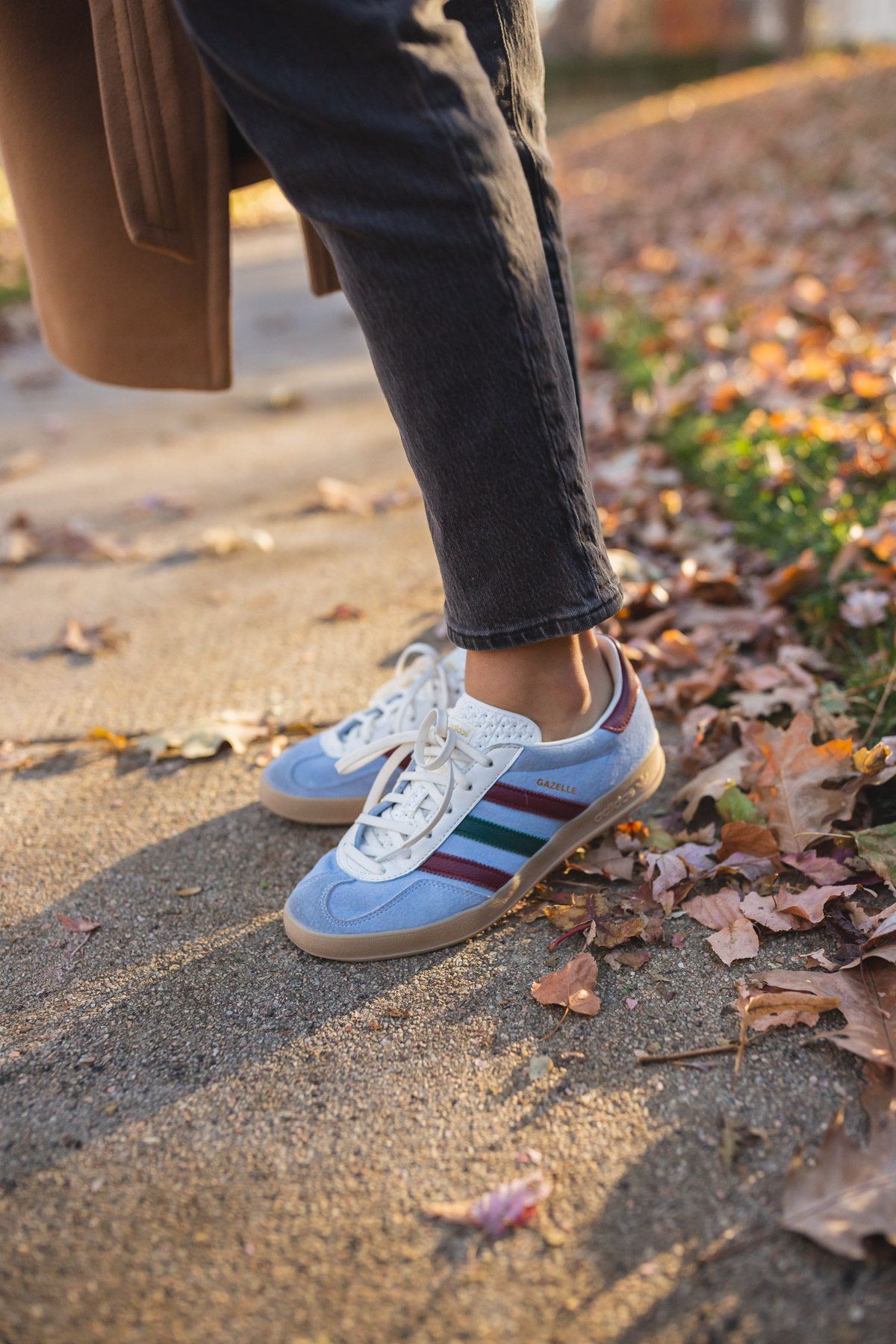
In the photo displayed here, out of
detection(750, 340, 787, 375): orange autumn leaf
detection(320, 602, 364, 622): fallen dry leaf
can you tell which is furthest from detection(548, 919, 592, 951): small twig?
detection(750, 340, 787, 375): orange autumn leaf

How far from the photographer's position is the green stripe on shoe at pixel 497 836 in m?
1.29

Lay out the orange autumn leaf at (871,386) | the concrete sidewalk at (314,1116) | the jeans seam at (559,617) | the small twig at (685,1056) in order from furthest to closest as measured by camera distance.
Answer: the orange autumn leaf at (871,386) < the jeans seam at (559,617) < the small twig at (685,1056) < the concrete sidewalk at (314,1116)

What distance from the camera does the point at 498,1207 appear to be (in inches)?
36.3

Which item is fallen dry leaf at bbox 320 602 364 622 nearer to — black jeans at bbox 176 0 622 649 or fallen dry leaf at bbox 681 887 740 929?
black jeans at bbox 176 0 622 649

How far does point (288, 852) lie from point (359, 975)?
310mm

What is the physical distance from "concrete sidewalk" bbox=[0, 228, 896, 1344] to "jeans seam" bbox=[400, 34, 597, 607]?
21.9 inches

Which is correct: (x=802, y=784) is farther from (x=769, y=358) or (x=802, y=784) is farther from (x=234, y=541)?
(x=769, y=358)

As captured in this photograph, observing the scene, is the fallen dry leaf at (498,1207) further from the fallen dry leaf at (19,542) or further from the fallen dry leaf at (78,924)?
the fallen dry leaf at (19,542)

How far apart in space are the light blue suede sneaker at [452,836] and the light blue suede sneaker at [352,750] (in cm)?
16

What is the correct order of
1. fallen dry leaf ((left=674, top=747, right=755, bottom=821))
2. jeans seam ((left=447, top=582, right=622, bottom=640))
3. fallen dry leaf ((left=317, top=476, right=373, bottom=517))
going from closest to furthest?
jeans seam ((left=447, top=582, right=622, bottom=640)), fallen dry leaf ((left=674, top=747, right=755, bottom=821)), fallen dry leaf ((left=317, top=476, right=373, bottom=517))

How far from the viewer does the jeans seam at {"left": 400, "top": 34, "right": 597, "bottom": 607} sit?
3.18 ft

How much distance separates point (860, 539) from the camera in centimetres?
192

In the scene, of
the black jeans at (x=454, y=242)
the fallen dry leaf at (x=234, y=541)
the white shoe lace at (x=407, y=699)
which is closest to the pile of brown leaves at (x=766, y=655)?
the white shoe lace at (x=407, y=699)

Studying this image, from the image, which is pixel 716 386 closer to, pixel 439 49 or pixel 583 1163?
pixel 439 49
